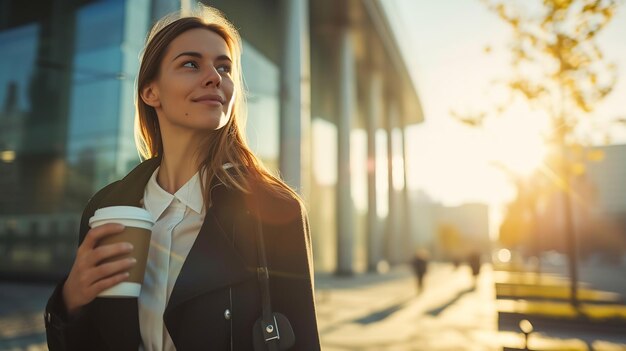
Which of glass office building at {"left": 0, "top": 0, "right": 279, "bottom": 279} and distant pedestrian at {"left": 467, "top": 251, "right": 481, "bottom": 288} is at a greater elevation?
glass office building at {"left": 0, "top": 0, "right": 279, "bottom": 279}

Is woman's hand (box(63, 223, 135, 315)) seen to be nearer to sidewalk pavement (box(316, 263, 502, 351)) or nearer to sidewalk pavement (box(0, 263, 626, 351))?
sidewalk pavement (box(0, 263, 626, 351))

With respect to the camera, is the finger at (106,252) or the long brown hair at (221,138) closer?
the finger at (106,252)

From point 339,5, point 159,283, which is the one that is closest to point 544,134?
point 339,5

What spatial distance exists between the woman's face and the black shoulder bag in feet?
1.60

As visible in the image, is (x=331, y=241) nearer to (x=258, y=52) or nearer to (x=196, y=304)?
(x=258, y=52)

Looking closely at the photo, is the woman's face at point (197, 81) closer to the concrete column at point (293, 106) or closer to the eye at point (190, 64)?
the eye at point (190, 64)

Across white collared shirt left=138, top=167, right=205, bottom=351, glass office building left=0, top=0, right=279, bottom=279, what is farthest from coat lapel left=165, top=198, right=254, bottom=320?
glass office building left=0, top=0, right=279, bottom=279

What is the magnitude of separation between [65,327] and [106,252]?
39 centimetres

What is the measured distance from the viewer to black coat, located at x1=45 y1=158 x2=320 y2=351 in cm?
141

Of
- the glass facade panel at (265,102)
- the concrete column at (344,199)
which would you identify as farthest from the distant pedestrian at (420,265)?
the concrete column at (344,199)

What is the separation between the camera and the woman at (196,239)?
4.63ft

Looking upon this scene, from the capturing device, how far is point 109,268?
1238mm

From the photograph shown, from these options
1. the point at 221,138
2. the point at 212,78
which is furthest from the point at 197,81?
the point at 221,138

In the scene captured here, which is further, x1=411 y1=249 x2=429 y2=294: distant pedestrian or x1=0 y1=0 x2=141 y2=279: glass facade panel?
x1=411 y1=249 x2=429 y2=294: distant pedestrian
